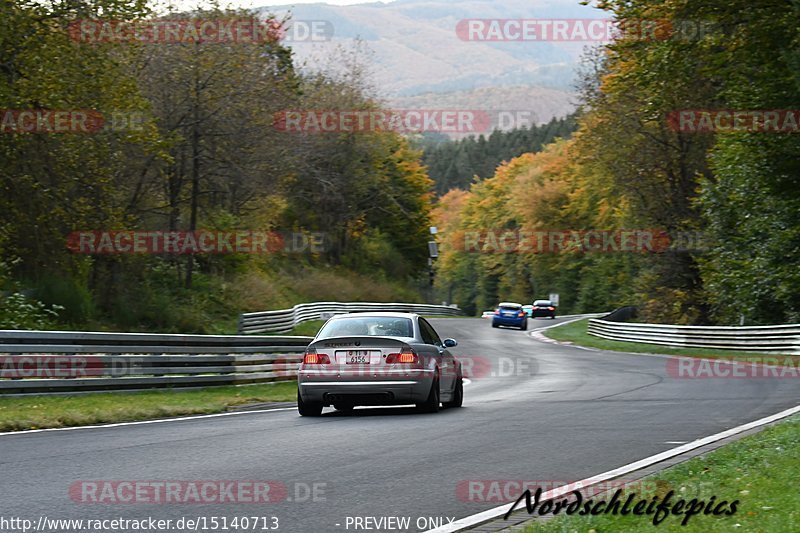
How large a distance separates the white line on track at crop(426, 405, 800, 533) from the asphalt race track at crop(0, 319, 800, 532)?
15 cm

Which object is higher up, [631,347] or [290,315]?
[290,315]

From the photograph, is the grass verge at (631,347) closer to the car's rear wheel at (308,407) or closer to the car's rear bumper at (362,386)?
the car's rear bumper at (362,386)

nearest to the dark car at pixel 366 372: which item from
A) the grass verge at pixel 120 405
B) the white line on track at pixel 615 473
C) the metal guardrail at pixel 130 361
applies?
the grass verge at pixel 120 405

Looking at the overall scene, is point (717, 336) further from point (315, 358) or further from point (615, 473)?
point (615, 473)

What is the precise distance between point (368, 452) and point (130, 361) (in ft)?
Answer: 29.3

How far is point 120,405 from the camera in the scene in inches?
637

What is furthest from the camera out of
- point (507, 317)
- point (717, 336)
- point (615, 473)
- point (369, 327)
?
point (507, 317)

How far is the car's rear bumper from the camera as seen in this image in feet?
48.3

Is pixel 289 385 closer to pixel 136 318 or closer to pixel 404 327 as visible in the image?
pixel 404 327

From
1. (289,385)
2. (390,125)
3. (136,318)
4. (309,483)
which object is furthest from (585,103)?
(309,483)

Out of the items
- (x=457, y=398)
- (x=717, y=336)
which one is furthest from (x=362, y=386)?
(x=717, y=336)

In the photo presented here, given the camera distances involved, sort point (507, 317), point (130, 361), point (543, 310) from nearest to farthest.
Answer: point (130, 361) → point (507, 317) → point (543, 310)

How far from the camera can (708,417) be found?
14.5 meters

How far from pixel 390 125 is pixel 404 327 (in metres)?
52.2
